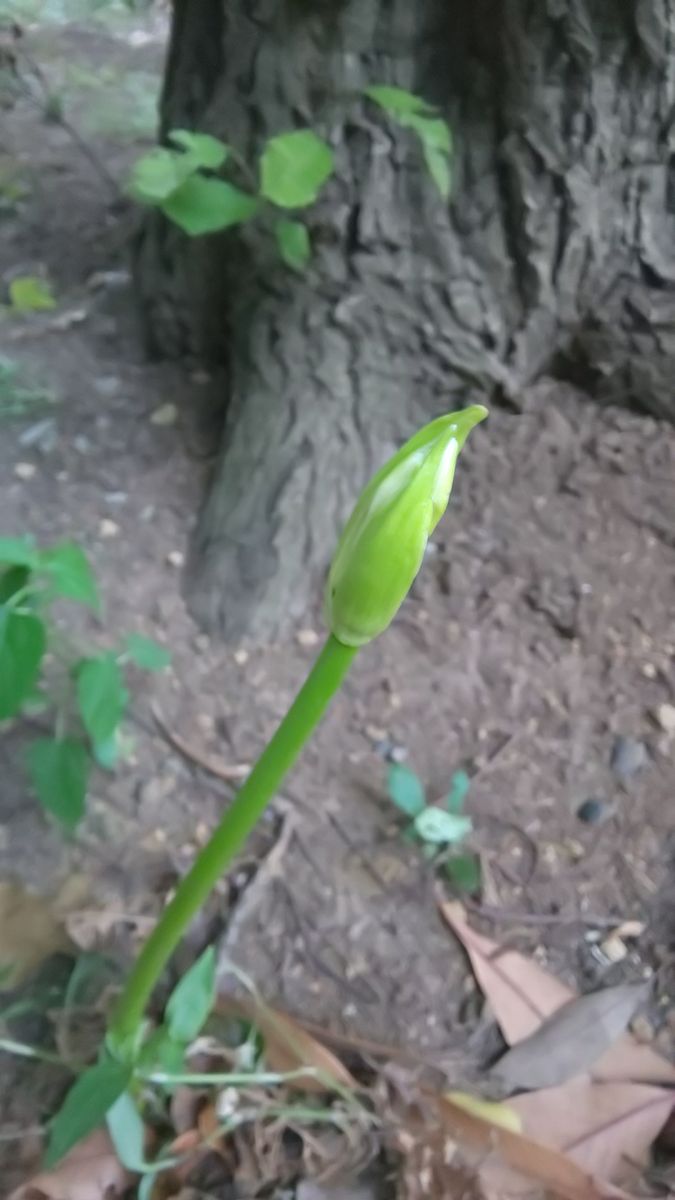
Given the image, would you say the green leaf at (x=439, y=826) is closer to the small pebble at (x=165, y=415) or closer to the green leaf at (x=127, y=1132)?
the green leaf at (x=127, y=1132)

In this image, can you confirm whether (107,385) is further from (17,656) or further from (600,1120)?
(600,1120)

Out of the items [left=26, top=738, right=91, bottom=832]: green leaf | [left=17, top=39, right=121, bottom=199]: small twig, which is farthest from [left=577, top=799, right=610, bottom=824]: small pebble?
[left=17, top=39, right=121, bottom=199]: small twig

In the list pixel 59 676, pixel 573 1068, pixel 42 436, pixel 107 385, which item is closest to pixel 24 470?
pixel 42 436

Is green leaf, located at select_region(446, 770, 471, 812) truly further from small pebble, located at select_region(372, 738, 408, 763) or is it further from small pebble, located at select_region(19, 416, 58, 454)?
small pebble, located at select_region(19, 416, 58, 454)

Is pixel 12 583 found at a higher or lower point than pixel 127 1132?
higher

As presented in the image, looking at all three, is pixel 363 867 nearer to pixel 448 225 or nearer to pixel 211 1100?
pixel 211 1100
